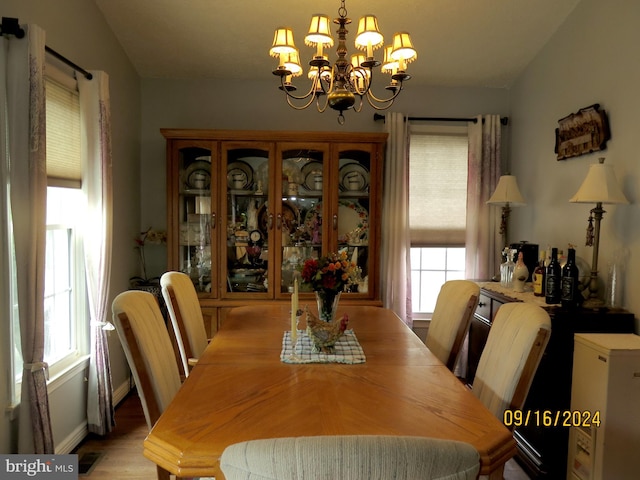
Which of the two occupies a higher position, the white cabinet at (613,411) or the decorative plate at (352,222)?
the decorative plate at (352,222)

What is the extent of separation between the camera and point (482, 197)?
3.65 metres

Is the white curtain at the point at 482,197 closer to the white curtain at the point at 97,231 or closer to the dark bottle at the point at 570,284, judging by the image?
the dark bottle at the point at 570,284

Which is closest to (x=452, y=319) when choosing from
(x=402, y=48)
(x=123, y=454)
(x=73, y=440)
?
(x=402, y=48)

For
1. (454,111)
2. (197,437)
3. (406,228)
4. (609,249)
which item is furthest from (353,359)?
(454,111)

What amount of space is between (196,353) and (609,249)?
2.35 meters

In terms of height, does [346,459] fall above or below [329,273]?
below

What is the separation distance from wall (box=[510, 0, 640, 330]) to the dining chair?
2.31 meters

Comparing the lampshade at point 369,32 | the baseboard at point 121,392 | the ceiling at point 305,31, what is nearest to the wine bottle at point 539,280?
the ceiling at point 305,31

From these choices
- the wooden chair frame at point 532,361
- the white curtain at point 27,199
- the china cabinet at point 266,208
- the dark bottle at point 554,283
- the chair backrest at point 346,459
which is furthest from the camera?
the china cabinet at point 266,208

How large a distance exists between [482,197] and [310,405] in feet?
9.35

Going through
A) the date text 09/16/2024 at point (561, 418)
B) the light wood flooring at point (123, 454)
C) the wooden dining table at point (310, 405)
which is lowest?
the light wood flooring at point (123, 454)

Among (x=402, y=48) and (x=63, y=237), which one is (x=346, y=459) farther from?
(x=63, y=237)

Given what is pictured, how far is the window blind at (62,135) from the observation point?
7.38ft

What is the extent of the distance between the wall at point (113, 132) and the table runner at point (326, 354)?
4.11ft
